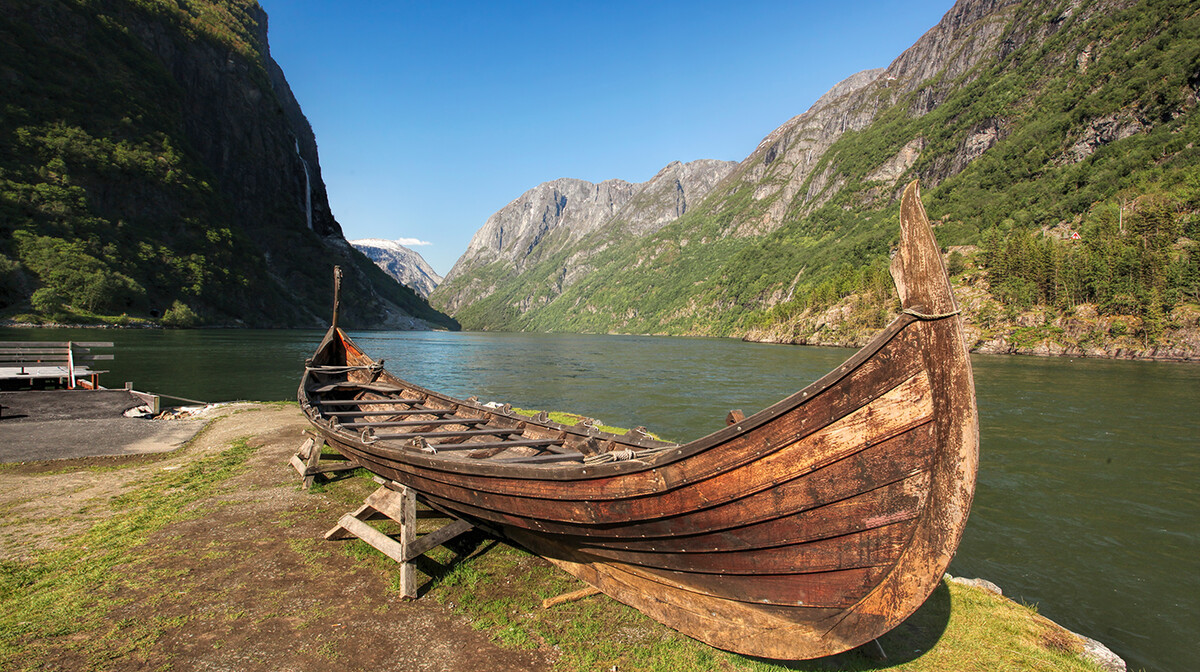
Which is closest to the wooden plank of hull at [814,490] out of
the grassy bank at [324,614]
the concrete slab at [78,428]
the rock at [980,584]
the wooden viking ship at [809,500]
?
the wooden viking ship at [809,500]

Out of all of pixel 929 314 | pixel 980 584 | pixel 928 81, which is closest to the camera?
pixel 929 314

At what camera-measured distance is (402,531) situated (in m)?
4.92

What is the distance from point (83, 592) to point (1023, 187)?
11656 centimetres

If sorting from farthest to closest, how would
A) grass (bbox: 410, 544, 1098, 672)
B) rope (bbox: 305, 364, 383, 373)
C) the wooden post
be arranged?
rope (bbox: 305, 364, 383, 373)
the wooden post
grass (bbox: 410, 544, 1098, 672)

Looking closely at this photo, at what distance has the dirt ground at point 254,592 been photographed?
12.8ft

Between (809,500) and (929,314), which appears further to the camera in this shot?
(809,500)

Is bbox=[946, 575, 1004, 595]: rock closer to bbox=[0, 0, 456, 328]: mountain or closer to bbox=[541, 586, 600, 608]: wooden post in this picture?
bbox=[541, 586, 600, 608]: wooden post

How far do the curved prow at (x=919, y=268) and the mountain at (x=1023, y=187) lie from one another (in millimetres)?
58643

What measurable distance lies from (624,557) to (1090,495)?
11700 millimetres

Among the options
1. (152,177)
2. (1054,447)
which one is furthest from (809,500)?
(152,177)

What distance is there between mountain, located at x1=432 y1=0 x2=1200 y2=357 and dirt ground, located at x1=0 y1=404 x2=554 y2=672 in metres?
61.0

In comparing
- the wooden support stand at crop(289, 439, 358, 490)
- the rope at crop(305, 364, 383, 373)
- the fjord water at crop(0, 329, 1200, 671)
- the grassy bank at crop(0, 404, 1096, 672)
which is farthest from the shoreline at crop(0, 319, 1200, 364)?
the wooden support stand at crop(289, 439, 358, 490)

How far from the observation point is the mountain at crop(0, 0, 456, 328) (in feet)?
198

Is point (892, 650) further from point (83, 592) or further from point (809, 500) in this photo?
point (83, 592)
